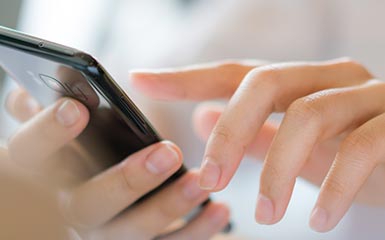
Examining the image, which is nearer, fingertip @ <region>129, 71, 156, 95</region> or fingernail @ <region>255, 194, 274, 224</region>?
fingernail @ <region>255, 194, 274, 224</region>

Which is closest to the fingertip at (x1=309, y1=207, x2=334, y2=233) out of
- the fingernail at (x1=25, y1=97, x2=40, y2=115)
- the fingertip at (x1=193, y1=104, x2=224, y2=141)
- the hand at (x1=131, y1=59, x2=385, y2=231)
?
the hand at (x1=131, y1=59, x2=385, y2=231)

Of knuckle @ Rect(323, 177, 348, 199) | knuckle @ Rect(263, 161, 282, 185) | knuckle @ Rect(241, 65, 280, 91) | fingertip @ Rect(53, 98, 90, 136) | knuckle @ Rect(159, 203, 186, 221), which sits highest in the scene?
knuckle @ Rect(241, 65, 280, 91)

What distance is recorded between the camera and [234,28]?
3.87 feet

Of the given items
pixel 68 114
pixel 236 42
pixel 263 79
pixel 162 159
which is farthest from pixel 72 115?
pixel 236 42

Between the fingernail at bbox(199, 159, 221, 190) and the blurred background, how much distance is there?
1.22 feet

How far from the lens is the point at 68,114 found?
1.94ft

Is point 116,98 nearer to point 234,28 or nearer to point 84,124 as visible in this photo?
point 84,124

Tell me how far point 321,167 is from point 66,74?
0.38m

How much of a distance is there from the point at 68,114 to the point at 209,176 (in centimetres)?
17

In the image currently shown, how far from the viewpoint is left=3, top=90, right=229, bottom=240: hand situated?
60 centimetres

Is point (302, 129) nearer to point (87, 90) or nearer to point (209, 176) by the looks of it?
point (209, 176)

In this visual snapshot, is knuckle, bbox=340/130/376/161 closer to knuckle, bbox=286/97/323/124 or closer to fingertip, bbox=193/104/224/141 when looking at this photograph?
knuckle, bbox=286/97/323/124

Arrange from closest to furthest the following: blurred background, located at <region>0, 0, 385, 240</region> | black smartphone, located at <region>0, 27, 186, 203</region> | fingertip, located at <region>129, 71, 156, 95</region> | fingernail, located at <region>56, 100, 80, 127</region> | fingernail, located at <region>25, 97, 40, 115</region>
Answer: black smartphone, located at <region>0, 27, 186, 203</region>
fingernail, located at <region>56, 100, 80, 127</region>
fingertip, located at <region>129, 71, 156, 95</region>
fingernail, located at <region>25, 97, 40, 115</region>
blurred background, located at <region>0, 0, 385, 240</region>

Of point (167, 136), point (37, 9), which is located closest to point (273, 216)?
point (167, 136)
